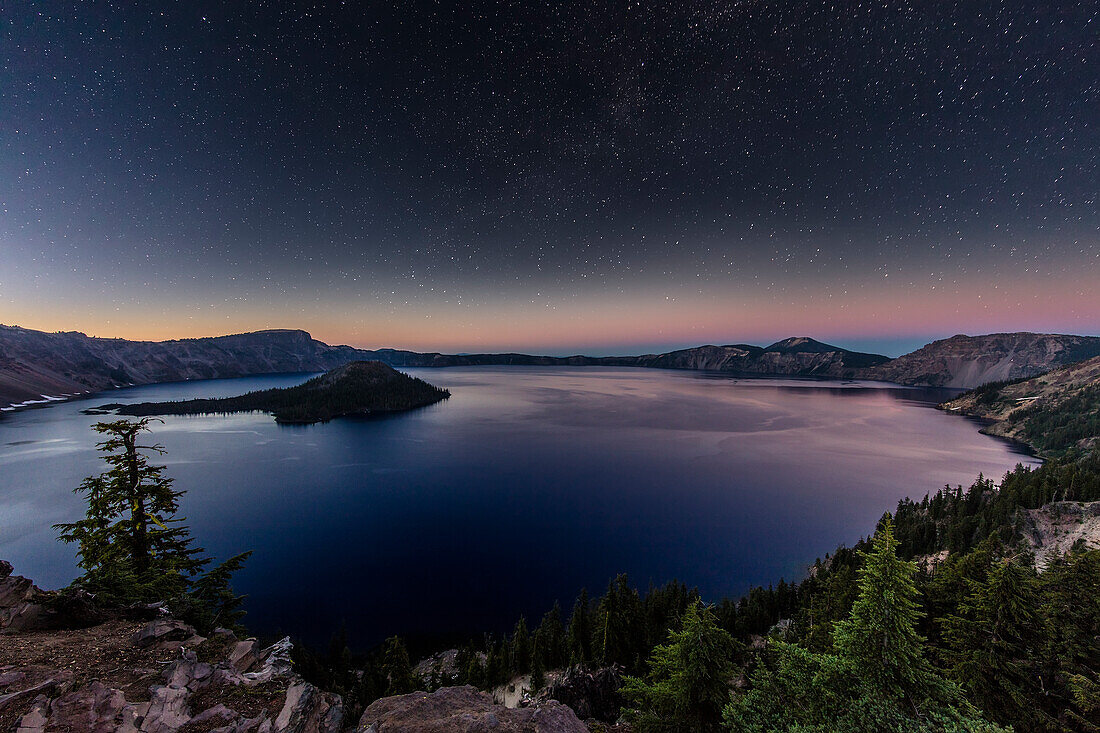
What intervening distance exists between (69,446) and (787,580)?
197m

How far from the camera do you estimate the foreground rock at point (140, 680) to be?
806 cm

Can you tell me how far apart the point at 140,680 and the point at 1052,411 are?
26847 cm

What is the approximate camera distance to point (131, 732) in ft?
26.0

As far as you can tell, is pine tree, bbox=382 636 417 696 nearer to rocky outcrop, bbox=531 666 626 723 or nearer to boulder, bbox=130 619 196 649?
rocky outcrop, bbox=531 666 626 723

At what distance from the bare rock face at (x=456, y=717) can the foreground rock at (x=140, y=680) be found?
1.48 metres

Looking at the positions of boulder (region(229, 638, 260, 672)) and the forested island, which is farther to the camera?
boulder (region(229, 638, 260, 672))

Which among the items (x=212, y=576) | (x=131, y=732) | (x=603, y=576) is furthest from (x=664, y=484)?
(x=131, y=732)

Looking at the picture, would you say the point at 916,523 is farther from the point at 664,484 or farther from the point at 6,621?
the point at 6,621

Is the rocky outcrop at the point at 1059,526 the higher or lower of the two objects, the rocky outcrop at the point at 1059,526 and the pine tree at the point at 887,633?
the lower

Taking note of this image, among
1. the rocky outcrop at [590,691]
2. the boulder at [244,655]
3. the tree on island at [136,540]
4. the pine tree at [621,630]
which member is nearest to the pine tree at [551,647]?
the rocky outcrop at [590,691]

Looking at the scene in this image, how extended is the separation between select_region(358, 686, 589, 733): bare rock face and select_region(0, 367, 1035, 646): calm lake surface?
126 feet

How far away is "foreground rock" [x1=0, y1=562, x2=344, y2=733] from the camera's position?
8062 millimetres

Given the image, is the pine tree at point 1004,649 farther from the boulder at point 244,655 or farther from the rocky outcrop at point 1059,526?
the rocky outcrop at point 1059,526

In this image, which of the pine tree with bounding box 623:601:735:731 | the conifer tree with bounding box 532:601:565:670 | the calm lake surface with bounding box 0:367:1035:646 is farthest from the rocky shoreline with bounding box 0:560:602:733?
the calm lake surface with bounding box 0:367:1035:646
